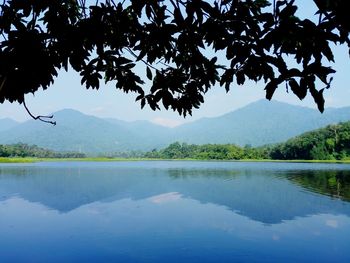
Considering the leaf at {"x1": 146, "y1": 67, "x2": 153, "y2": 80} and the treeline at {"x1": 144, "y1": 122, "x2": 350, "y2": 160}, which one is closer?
the leaf at {"x1": 146, "y1": 67, "x2": 153, "y2": 80}

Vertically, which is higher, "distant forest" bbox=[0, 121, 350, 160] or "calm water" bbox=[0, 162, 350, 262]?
"distant forest" bbox=[0, 121, 350, 160]

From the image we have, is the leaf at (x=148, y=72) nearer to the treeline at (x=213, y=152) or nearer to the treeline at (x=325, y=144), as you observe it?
the treeline at (x=325, y=144)

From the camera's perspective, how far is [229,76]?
3.02 metres

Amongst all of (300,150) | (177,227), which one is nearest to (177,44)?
(177,227)

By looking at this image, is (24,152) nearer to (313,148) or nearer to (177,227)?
(313,148)

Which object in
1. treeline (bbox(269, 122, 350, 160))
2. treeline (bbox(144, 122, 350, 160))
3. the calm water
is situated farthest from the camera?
treeline (bbox(144, 122, 350, 160))

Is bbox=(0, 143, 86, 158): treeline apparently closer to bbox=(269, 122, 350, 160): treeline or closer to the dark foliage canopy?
bbox=(269, 122, 350, 160): treeline

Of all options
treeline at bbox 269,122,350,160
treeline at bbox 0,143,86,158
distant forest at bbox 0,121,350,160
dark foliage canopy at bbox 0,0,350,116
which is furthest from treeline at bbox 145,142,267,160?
dark foliage canopy at bbox 0,0,350,116

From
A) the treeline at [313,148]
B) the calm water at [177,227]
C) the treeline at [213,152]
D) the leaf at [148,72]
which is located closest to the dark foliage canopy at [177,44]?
the leaf at [148,72]

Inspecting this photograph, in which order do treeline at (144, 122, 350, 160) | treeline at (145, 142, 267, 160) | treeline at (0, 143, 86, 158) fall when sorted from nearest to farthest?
treeline at (144, 122, 350, 160) < treeline at (145, 142, 267, 160) < treeline at (0, 143, 86, 158)

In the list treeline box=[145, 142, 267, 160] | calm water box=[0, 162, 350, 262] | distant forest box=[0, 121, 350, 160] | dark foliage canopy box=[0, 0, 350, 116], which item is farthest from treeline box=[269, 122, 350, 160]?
dark foliage canopy box=[0, 0, 350, 116]

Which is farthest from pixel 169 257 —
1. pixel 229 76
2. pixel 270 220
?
pixel 229 76

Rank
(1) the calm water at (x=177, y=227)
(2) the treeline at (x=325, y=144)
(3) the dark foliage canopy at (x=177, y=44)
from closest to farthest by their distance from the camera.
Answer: (3) the dark foliage canopy at (x=177, y=44) < (1) the calm water at (x=177, y=227) < (2) the treeline at (x=325, y=144)

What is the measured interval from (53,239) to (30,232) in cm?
176
